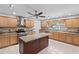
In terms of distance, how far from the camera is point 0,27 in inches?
275

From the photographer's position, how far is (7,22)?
732cm

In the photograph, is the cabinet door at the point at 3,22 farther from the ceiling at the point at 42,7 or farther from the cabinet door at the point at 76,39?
the cabinet door at the point at 76,39

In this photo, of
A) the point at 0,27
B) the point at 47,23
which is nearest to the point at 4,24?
the point at 0,27

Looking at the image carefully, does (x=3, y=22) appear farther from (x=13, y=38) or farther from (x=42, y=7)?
(x=42, y=7)

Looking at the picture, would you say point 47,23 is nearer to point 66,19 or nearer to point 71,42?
point 66,19

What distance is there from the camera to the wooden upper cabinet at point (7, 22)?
22.7ft

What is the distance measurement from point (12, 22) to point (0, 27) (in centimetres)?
105

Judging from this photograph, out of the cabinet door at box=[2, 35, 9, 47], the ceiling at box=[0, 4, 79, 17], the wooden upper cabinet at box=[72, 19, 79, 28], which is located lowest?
the cabinet door at box=[2, 35, 9, 47]

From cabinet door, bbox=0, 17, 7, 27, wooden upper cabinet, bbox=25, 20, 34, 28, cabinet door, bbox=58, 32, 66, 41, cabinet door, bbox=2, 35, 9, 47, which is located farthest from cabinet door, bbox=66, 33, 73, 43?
cabinet door, bbox=0, 17, 7, 27

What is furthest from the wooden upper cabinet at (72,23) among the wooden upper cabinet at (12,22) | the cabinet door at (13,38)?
the cabinet door at (13,38)

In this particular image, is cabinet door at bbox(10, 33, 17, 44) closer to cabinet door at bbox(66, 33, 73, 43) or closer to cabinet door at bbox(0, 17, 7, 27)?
cabinet door at bbox(0, 17, 7, 27)

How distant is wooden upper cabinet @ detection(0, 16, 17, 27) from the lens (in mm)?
6914

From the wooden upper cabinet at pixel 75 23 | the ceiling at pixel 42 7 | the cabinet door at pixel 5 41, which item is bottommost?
the cabinet door at pixel 5 41
